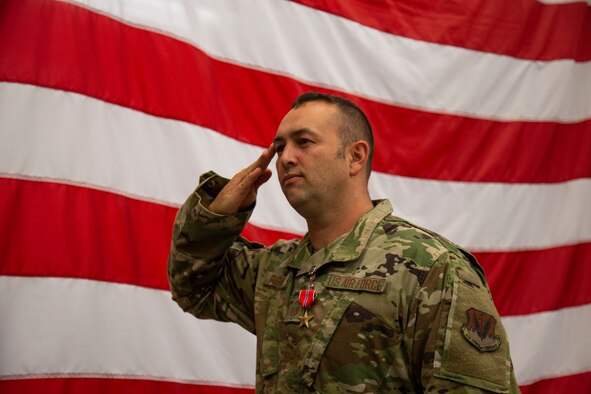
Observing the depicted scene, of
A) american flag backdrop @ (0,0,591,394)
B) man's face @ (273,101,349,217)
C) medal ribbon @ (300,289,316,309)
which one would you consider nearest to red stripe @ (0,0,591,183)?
american flag backdrop @ (0,0,591,394)

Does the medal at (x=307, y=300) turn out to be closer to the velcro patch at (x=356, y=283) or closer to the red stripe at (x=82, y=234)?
the velcro patch at (x=356, y=283)

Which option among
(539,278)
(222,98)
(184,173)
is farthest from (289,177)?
(539,278)

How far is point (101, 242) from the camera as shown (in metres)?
2.12

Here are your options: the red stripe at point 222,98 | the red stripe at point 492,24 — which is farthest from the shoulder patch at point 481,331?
the red stripe at point 492,24

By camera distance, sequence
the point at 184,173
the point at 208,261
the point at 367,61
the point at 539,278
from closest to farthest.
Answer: the point at 208,261, the point at 184,173, the point at 367,61, the point at 539,278

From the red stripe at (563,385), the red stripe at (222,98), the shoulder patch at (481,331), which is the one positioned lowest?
the shoulder patch at (481,331)

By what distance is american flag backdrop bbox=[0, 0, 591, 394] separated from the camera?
204 cm

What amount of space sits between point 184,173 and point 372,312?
116cm

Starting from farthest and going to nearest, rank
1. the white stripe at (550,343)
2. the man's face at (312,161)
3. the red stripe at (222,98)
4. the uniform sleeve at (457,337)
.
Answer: the white stripe at (550,343), the red stripe at (222,98), the man's face at (312,161), the uniform sleeve at (457,337)

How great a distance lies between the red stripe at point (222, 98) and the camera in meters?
2.09

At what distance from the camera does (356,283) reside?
1341 mm

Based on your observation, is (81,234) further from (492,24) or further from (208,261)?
(492,24)

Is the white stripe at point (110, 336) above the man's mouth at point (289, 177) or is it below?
below

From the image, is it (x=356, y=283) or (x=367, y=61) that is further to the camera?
(x=367, y=61)
